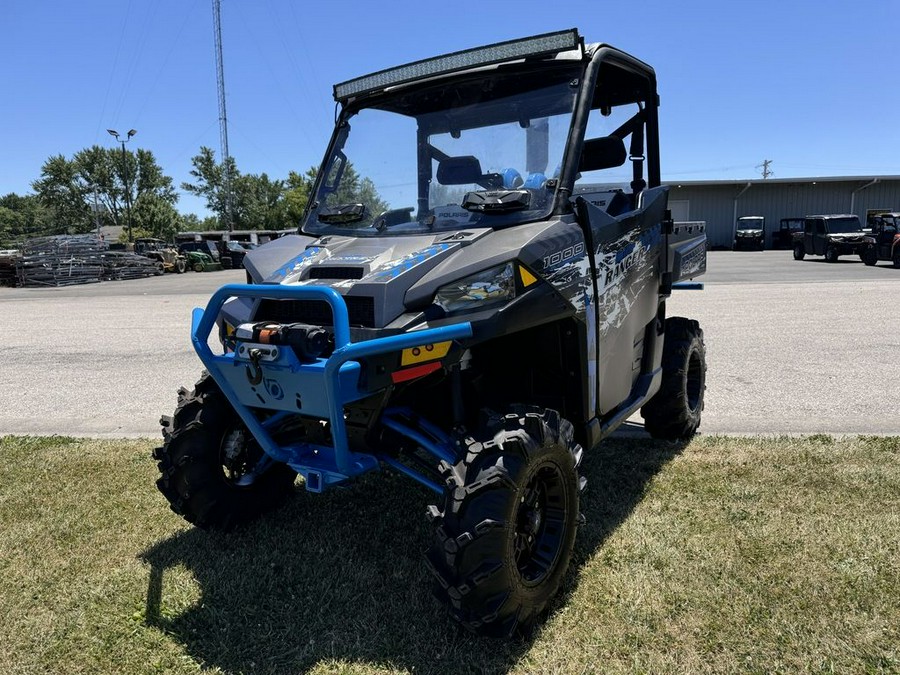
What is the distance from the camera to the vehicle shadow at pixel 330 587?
2.87 meters

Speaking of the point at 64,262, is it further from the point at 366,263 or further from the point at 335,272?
the point at 366,263

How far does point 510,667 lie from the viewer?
9.05 ft

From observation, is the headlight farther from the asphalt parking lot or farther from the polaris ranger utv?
the asphalt parking lot

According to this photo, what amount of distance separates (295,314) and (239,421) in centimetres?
102

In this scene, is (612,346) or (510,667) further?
(612,346)

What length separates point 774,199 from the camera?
150 feet

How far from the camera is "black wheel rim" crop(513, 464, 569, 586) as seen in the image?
306 cm

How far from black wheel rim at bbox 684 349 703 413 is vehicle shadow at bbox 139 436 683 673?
127 centimetres

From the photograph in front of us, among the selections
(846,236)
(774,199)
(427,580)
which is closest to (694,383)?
(427,580)

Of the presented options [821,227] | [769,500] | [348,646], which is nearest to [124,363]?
[348,646]

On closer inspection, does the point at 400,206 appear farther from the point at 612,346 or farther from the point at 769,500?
the point at 769,500

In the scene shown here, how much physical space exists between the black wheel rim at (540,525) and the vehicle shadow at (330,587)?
10.4 inches

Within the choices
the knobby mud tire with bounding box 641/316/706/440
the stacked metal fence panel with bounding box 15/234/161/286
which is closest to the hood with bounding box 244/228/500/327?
the knobby mud tire with bounding box 641/316/706/440

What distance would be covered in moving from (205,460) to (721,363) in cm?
666
